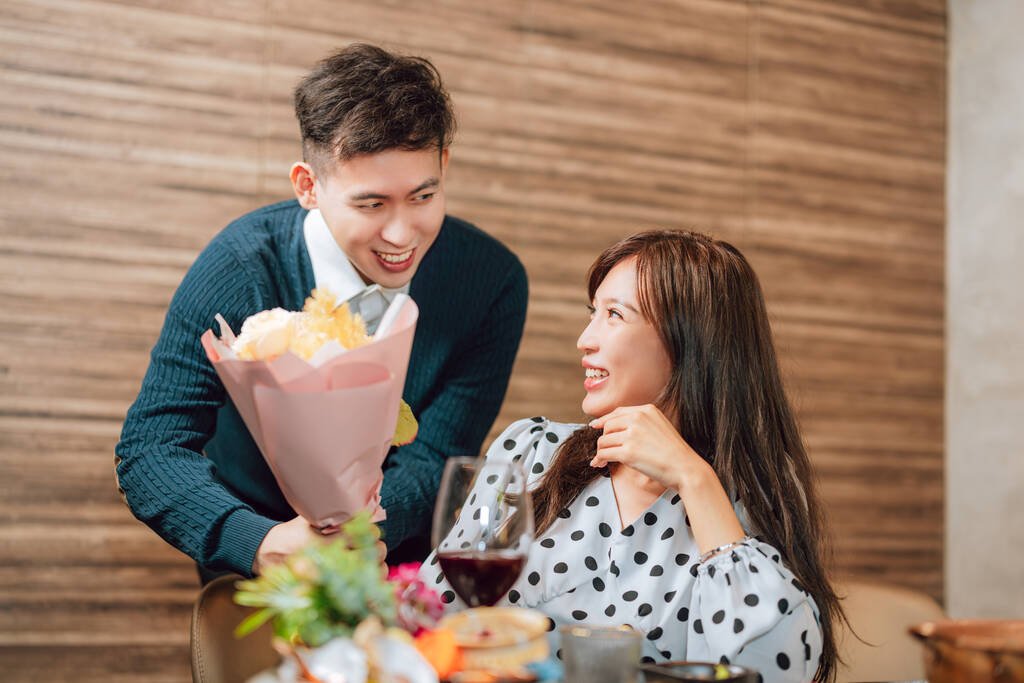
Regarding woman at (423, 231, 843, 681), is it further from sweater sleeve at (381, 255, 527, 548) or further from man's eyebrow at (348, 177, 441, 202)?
man's eyebrow at (348, 177, 441, 202)

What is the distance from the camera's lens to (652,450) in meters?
1.54

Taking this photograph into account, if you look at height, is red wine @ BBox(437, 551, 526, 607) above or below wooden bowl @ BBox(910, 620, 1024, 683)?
above

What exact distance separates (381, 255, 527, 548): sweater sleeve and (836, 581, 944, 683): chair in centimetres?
79

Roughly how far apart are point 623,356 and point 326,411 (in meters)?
0.74

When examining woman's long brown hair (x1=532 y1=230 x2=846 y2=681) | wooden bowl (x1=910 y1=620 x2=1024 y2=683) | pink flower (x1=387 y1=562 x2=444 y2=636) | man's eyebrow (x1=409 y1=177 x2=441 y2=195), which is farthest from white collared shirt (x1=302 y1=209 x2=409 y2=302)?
wooden bowl (x1=910 y1=620 x2=1024 y2=683)

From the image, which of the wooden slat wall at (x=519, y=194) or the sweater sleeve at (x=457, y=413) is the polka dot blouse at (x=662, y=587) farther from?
the wooden slat wall at (x=519, y=194)

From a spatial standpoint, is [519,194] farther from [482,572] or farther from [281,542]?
[482,572]

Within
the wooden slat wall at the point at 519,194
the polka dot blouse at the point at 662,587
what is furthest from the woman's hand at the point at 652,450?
the wooden slat wall at the point at 519,194

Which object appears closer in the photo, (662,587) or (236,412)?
(662,587)

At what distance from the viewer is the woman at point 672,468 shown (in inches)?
60.4

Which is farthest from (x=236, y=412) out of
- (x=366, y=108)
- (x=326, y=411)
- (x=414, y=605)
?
(x=414, y=605)

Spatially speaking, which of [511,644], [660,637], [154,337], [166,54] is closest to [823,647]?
[660,637]

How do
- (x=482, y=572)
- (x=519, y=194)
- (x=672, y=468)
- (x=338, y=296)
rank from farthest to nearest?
1. (x=519, y=194)
2. (x=338, y=296)
3. (x=672, y=468)
4. (x=482, y=572)

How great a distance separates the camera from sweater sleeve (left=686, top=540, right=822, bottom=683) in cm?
140
